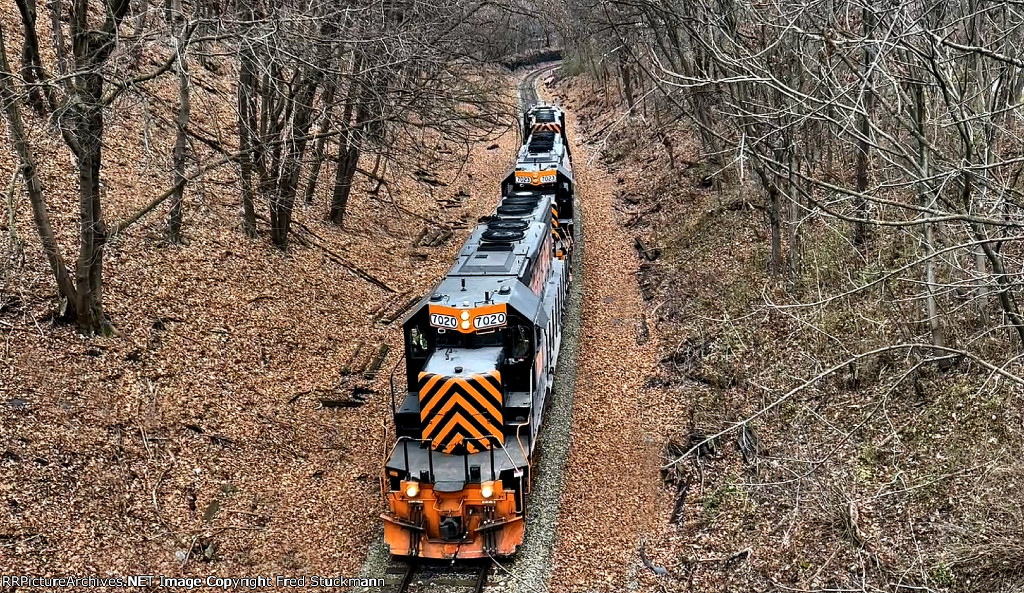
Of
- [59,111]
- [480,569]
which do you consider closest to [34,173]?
[59,111]

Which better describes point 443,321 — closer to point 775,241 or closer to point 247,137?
point 247,137

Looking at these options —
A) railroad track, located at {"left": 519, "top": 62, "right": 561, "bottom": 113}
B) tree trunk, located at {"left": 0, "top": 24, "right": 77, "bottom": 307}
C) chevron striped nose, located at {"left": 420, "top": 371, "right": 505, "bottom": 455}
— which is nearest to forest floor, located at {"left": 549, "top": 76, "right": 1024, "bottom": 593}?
chevron striped nose, located at {"left": 420, "top": 371, "right": 505, "bottom": 455}

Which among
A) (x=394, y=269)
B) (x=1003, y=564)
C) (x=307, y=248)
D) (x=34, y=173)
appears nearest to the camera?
(x=1003, y=564)

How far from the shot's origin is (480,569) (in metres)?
10.9

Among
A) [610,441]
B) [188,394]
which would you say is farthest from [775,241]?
[188,394]

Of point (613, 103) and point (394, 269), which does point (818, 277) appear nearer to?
point (394, 269)

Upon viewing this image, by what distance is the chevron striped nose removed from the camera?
36.4 ft

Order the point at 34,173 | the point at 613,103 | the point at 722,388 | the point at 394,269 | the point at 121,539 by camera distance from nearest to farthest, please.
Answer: the point at 121,539, the point at 34,173, the point at 722,388, the point at 394,269, the point at 613,103

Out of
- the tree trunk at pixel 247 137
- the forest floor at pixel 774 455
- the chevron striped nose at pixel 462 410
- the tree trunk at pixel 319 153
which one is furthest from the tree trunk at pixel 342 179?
the chevron striped nose at pixel 462 410

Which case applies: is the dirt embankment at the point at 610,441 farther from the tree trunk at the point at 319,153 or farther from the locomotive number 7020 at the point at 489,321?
the tree trunk at the point at 319,153

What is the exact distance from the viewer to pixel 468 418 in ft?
36.8

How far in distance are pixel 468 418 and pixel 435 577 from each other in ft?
7.19

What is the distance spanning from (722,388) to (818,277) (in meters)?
3.34

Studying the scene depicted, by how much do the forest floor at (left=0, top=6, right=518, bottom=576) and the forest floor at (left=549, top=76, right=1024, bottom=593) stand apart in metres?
4.14
